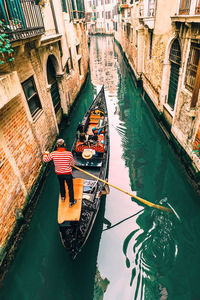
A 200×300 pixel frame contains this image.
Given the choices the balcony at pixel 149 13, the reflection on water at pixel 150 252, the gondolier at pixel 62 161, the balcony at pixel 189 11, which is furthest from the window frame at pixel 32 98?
the balcony at pixel 149 13

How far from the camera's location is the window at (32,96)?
206 inches

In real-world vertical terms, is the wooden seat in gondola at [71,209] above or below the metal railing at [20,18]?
below

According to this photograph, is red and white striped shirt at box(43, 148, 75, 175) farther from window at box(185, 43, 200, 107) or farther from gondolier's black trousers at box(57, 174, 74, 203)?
window at box(185, 43, 200, 107)

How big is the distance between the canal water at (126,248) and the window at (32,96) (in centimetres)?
218

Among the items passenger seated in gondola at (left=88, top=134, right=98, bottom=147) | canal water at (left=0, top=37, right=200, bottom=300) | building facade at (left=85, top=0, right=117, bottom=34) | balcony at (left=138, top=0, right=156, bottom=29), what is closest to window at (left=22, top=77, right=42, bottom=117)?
passenger seated in gondola at (left=88, top=134, right=98, bottom=147)

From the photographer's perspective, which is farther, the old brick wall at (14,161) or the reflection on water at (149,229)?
the old brick wall at (14,161)

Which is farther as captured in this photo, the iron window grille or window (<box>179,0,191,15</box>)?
window (<box>179,0,191,15</box>)

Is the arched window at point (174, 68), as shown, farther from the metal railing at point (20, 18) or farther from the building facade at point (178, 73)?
the metal railing at point (20, 18)

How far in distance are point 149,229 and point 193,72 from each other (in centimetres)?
434

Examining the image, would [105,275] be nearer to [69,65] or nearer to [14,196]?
[14,196]

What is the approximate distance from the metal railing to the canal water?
4.07 metres

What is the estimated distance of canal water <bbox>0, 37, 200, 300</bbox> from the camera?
144 inches

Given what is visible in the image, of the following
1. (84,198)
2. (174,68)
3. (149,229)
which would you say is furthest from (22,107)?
(174,68)

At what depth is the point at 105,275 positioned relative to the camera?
3893 mm
